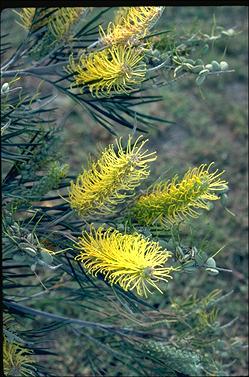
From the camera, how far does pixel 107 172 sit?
1.10 metres

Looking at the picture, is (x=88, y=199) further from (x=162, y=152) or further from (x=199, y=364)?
(x=162, y=152)

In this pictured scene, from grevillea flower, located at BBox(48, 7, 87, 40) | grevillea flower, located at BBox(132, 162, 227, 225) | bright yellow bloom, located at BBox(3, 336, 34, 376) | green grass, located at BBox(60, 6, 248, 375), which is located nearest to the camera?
grevillea flower, located at BBox(132, 162, 227, 225)

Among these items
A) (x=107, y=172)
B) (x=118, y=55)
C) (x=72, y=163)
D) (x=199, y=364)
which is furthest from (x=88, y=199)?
(x=72, y=163)

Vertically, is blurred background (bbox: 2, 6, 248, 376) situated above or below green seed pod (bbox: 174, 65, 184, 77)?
below

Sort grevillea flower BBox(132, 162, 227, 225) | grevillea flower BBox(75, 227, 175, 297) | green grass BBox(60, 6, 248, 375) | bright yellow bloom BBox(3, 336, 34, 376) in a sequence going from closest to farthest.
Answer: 1. grevillea flower BBox(75, 227, 175, 297)
2. grevillea flower BBox(132, 162, 227, 225)
3. bright yellow bloom BBox(3, 336, 34, 376)
4. green grass BBox(60, 6, 248, 375)

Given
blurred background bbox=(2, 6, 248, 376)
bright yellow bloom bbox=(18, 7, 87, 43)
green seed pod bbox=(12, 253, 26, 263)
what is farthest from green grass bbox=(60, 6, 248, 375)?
green seed pod bbox=(12, 253, 26, 263)

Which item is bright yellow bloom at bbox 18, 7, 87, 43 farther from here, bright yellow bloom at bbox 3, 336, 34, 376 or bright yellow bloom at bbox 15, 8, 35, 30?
bright yellow bloom at bbox 3, 336, 34, 376

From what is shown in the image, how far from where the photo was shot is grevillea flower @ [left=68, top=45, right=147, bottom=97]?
1.18m

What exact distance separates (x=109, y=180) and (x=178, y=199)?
12 centimetres

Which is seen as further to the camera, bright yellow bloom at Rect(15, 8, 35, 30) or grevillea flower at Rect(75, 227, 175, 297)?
bright yellow bloom at Rect(15, 8, 35, 30)

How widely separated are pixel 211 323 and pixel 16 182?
0.56 meters

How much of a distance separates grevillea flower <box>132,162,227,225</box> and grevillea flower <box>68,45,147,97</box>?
7.3 inches

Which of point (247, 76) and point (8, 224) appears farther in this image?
point (247, 76)

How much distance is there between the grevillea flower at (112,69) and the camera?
1182mm
